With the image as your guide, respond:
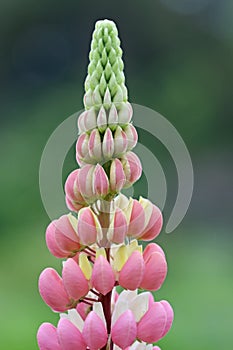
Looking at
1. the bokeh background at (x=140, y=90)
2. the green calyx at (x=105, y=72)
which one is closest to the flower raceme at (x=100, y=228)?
the green calyx at (x=105, y=72)

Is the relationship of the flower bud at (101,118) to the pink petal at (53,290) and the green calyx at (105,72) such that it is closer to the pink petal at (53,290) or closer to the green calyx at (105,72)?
the green calyx at (105,72)

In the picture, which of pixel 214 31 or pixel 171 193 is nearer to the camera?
pixel 171 193

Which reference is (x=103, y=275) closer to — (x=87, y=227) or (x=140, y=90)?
(x=87, y=227)

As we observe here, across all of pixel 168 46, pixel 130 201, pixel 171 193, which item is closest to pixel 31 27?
pixel 168 46

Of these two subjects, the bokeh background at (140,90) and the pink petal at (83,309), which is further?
the bokeh background at (140,90)

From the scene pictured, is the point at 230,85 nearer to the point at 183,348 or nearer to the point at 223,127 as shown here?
the point at 223,127

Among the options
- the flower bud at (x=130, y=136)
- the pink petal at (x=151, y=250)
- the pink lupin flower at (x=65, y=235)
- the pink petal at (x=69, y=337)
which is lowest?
the pink petal at (x=69, y=337)

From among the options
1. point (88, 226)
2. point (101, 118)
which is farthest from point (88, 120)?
point (88, 226)
